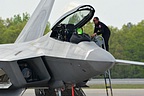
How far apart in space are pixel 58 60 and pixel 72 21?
1.40 m

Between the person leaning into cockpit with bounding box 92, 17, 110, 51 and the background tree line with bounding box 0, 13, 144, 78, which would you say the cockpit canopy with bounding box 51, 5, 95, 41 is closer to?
the person leaning into cockpit with bounding box 92, 17, 110, 51

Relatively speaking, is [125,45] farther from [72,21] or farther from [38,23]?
[72,21]

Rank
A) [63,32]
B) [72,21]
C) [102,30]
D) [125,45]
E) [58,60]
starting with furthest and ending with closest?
[125,45], [102,30], [72,21], [63,32], [58,60]

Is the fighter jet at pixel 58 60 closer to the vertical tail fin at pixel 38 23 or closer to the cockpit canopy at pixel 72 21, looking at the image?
the cockpit canopy at pixel 72 21

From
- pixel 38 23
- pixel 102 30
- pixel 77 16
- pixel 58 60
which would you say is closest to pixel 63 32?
pixel 77 16

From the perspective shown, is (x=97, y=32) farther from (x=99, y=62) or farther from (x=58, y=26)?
(x=99, y=62)

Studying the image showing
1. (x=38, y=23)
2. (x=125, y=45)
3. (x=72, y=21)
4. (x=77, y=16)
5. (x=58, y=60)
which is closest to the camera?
(x=58, y=60)

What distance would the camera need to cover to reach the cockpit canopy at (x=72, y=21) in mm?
9920

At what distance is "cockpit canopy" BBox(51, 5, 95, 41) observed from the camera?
9.92 m

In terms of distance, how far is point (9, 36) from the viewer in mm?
45531

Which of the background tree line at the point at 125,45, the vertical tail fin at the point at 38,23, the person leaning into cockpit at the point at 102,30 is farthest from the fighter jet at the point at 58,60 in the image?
the background tree line at the point at 125,45

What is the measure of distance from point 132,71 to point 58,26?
32.5 metres

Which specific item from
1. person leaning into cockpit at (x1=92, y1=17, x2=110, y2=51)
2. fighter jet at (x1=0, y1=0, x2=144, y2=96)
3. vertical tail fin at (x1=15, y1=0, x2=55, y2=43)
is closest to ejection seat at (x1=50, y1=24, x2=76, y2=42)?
fighter jet at (x1=0, y1=0, x2=144, y2=96)

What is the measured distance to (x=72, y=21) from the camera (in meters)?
10.2
